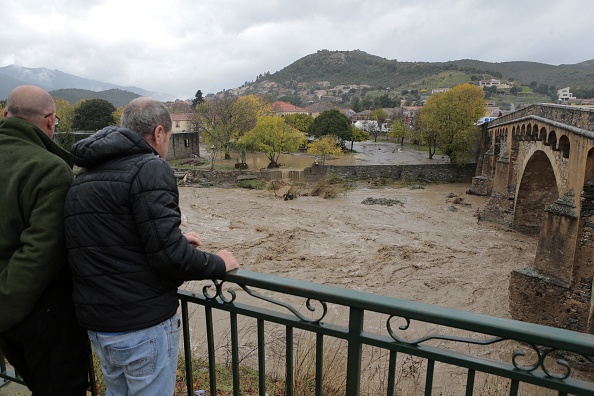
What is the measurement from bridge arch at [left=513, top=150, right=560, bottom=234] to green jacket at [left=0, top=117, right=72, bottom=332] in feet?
70.3

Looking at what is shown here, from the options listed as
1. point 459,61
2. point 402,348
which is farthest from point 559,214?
point 459,61

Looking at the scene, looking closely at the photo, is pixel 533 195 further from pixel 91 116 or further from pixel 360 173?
pixel 91 116

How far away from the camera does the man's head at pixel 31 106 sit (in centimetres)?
210

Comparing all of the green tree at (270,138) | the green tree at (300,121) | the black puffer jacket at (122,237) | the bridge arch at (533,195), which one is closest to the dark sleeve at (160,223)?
the black puffer jacket at (122,237)

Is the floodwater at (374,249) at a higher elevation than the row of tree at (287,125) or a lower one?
lower

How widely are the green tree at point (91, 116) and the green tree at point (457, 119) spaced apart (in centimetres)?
3513

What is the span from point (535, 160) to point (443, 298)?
1043 centimetres

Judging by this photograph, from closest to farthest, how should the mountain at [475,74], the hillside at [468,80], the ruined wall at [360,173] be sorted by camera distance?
1. the ruined wall at [360,173]
2. the hillside at [468,80]
3. the mountain at [475,74]

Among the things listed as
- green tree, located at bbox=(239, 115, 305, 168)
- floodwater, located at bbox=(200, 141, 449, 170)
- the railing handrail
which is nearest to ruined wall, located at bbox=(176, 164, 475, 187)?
green tree, located at bbox=(239, 115, 305, 168)

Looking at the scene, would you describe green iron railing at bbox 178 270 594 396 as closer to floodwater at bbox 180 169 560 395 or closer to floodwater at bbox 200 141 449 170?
floodwater at bbox 180 169 560 395

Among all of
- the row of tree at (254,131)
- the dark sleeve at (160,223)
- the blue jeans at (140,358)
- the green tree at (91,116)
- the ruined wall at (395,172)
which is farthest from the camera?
the green tree at (91,116)

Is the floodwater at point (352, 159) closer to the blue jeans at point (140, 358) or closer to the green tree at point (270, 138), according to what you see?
the green tree at point (270, 138)

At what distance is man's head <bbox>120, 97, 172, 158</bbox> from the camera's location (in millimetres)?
2109

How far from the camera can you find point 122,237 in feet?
6.23
